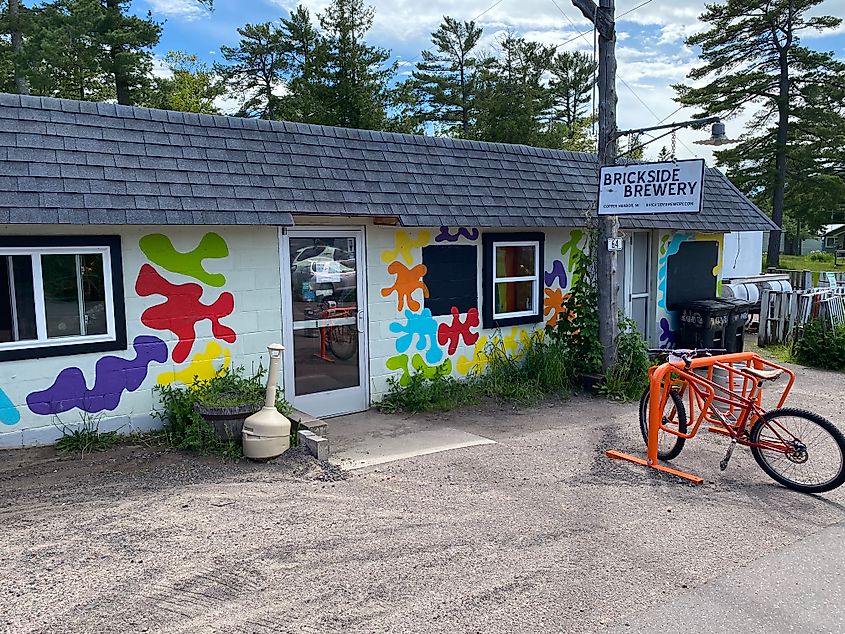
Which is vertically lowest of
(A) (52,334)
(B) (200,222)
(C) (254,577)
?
(C) (254,577)

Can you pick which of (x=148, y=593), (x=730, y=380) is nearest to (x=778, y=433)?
(x=730, y=380)

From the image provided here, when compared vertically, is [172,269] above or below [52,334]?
above

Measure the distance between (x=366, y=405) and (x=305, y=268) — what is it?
1825 mm

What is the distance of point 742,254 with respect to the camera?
787 inches

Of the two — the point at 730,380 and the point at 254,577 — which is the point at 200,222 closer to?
the point at 254,577

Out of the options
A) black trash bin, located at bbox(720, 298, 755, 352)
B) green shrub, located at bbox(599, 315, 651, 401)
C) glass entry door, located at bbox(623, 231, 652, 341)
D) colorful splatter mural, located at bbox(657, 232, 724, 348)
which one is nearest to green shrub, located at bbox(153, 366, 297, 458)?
green shrub, located at bbox(599, 315, 651, 401)

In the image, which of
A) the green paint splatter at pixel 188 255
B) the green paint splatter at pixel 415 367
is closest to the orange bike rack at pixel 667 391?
the green paint splatter at pixel 415 367

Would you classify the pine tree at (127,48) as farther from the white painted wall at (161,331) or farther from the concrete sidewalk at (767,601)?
the concrete sidewalk at (767,601)

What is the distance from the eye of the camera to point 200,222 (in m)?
6.23

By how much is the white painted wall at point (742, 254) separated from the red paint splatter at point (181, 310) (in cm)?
1605

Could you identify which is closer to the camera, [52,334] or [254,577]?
[254,577]

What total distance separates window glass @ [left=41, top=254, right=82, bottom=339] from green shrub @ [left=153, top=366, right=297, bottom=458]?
3.21ft

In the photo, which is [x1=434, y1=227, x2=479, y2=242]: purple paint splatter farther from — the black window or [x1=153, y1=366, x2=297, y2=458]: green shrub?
[x1=153, y1=366, x2=297, y2=458]: green shrub

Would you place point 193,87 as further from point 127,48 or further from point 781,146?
point 781,146
